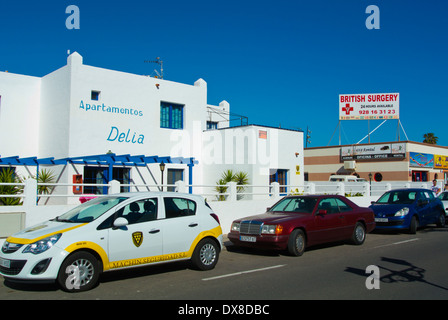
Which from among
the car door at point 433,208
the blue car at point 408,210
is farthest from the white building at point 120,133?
the car door at point 433,208

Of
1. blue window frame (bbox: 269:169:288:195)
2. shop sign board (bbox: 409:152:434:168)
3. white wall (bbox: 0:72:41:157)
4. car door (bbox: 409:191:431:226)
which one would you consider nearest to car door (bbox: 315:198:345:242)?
car door (bbox: 409:191:431:226)

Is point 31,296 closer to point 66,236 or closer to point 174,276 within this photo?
point 66,236

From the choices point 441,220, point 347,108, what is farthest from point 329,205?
point 347,108

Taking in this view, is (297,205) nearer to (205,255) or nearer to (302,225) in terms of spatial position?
(302,225)

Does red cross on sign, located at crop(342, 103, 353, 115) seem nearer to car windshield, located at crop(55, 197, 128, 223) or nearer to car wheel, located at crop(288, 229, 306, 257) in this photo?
car wheel, located at crop(288, 229, 306, 257)

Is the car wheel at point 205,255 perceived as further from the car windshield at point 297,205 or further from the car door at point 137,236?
the car windshield at point 297,205

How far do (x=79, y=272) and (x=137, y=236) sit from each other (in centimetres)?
121

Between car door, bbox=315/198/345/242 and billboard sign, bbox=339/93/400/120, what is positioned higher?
billboard sign, bbox=339/93/400/120

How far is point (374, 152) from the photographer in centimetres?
3641

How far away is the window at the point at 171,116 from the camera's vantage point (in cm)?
2297

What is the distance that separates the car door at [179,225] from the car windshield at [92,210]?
3.22 ft

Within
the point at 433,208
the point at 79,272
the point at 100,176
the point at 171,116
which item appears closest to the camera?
the point at 79,272

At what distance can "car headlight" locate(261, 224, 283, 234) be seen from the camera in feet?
33.1
